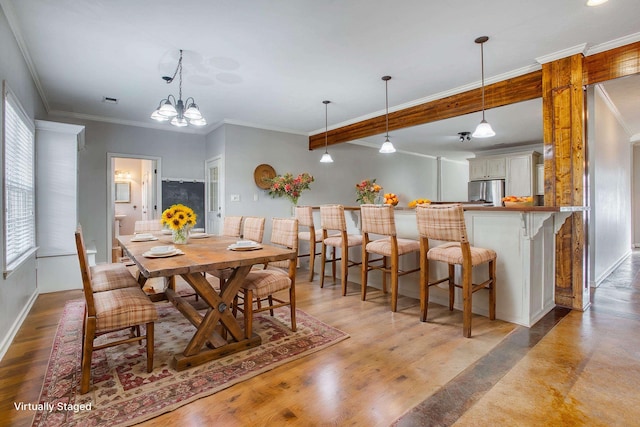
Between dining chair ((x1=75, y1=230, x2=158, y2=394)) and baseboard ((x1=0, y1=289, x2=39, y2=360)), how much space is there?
0.87 m

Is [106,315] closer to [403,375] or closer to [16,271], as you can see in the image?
[16,271]

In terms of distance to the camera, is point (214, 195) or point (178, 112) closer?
point (178, 112)

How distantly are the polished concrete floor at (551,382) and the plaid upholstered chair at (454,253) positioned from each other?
1.26 feet

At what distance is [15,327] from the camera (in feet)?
8.30

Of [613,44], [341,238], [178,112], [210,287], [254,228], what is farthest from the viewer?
[341,238]

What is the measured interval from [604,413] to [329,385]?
1.39m

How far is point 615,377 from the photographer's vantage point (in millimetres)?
1862

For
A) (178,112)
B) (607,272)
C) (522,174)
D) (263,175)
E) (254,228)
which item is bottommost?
(607,272)

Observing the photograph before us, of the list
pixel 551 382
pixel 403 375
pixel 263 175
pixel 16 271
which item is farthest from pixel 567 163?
pixel 16 271

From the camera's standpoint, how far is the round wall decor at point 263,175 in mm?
5508

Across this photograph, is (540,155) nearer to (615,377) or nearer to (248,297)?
(615,377)

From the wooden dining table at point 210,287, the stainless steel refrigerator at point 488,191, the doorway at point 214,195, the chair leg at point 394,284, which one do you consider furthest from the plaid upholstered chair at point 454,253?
the stainless steel refrigerator at point 488,191

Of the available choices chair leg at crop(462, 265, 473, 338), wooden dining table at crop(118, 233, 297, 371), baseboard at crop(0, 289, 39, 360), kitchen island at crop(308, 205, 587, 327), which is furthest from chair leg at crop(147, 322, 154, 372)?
kitchen island at crop(308, 205, 587, 327)

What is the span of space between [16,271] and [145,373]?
5.79 feet
